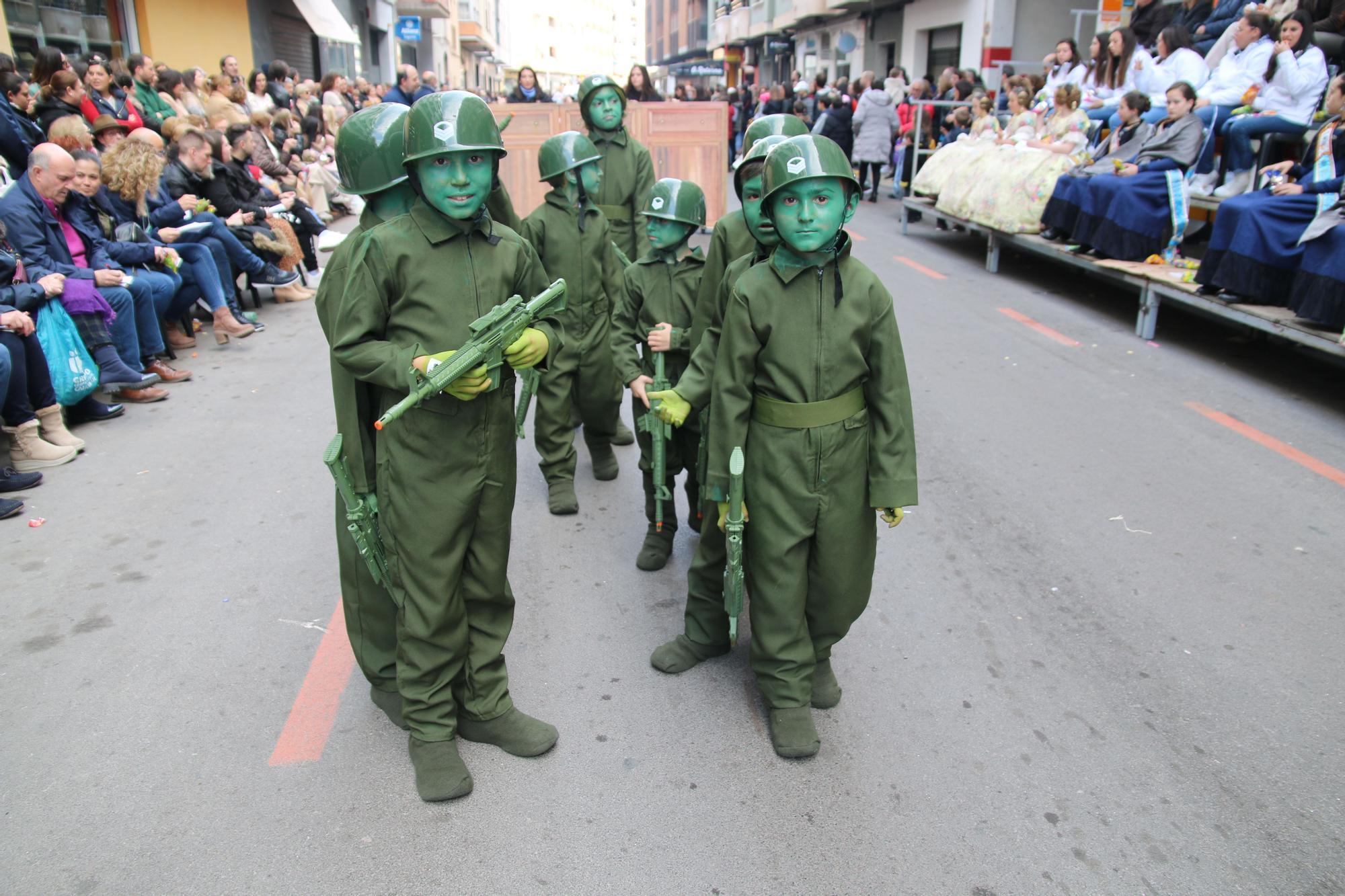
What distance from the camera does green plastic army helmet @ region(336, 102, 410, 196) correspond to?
3.14m

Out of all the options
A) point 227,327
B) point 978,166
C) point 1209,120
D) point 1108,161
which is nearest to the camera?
point 227,327

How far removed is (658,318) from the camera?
4.77 metres

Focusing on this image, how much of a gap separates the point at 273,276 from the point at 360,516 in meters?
8.21

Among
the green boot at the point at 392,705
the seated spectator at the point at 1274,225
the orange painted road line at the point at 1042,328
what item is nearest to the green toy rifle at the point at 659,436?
the green boot at the point at 392,705

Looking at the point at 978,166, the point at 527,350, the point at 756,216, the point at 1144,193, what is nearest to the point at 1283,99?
the point at 1144,193

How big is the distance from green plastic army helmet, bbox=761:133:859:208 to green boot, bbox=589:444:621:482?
3.06 metres

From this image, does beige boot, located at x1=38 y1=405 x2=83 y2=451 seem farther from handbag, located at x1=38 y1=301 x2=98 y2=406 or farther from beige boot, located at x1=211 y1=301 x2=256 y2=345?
beige boot, located at x1=211 y1=301 x2=256 y2=345

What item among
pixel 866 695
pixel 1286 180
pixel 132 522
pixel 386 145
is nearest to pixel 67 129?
pixel 132 522

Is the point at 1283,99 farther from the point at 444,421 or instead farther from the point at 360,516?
Answer: the point at 360,516

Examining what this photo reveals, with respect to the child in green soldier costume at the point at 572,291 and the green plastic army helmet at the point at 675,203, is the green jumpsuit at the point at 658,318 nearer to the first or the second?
the green plastic army helmet at the point at 675,203

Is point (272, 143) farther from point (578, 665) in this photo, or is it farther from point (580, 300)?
point (578, 665)

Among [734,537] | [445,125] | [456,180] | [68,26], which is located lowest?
[734,537]

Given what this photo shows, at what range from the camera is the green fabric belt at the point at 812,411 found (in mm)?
3105

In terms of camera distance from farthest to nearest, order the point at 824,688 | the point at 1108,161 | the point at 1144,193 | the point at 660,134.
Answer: the point at 660,134
the point at 1108,161
the point at 1144,193
the point at 824,688
